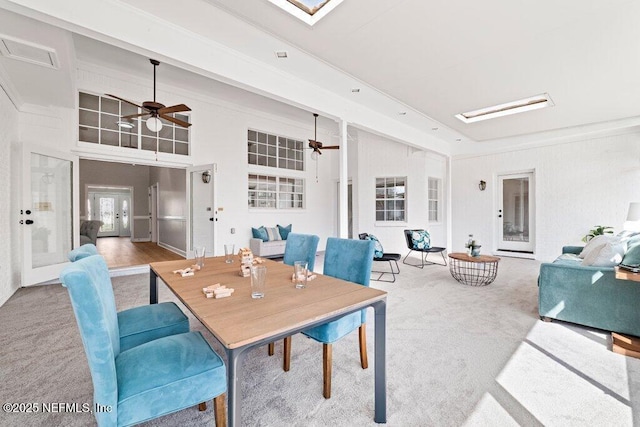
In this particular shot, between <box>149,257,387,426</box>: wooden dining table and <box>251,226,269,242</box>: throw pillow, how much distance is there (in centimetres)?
410

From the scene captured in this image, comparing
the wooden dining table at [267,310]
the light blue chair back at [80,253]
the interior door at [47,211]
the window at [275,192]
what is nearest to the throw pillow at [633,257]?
the wooden dining table at [267,310]

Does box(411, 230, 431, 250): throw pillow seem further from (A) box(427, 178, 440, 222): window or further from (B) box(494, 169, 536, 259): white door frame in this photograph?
(B) box(494, 169, 536, 259): white door frame

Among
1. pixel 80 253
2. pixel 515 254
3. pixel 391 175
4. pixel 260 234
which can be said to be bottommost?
pixel 515 254

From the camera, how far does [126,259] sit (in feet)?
19.6

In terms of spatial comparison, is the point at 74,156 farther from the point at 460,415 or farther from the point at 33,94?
the point at 460,415

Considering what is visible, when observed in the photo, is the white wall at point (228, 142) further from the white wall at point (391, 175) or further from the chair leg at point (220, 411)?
the chair leg at point (220, 411)

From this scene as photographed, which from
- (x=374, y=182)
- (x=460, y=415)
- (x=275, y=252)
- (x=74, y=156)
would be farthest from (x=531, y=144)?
(x=74, y=156)

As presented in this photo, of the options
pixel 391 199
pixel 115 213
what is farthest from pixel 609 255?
pixel 115 213

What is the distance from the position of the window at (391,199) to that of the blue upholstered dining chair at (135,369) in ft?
20.4

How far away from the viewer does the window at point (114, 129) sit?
4422mm

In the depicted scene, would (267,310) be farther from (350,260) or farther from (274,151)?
(274,151)

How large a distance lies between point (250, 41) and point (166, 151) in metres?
3.19

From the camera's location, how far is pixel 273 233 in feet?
20.8

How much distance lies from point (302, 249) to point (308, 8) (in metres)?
2.10
